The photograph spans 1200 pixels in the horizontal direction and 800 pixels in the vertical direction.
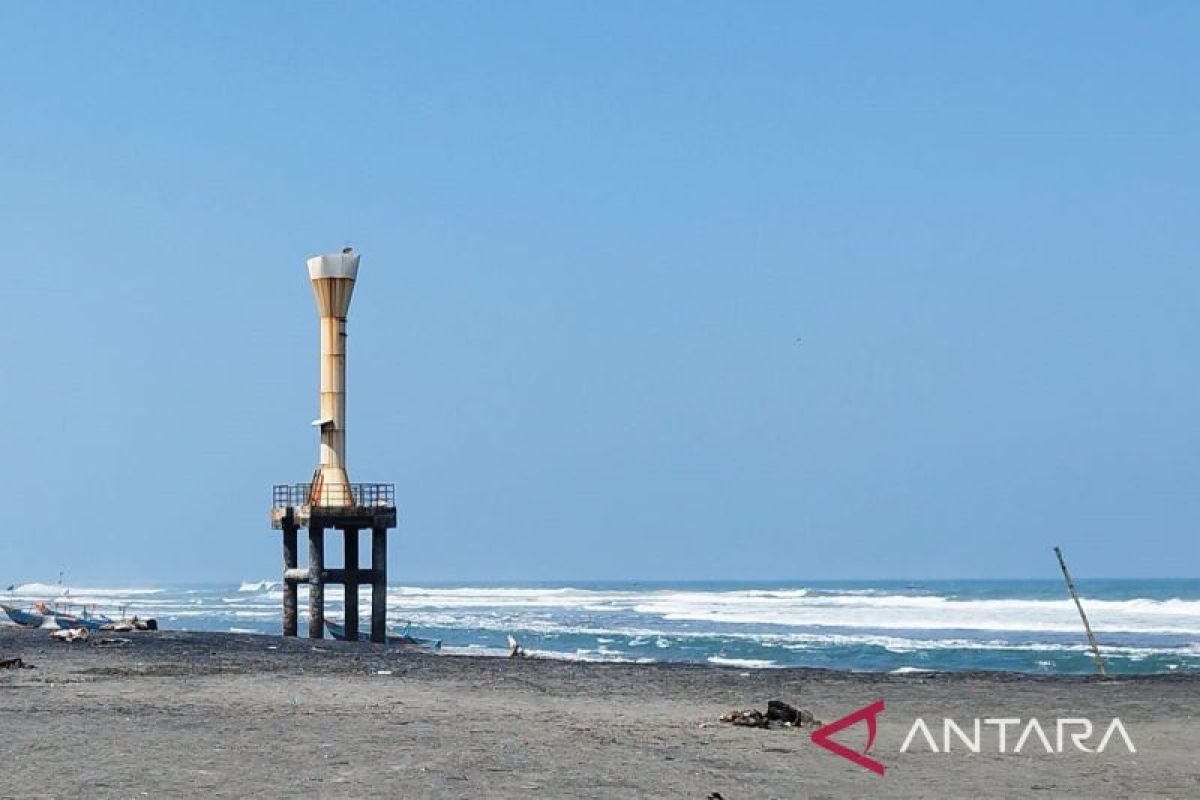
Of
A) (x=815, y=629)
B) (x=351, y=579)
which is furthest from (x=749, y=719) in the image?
(x=815, y=629)

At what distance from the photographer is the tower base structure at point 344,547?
34.0m

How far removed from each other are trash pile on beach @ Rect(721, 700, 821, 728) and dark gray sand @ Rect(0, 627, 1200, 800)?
247mm

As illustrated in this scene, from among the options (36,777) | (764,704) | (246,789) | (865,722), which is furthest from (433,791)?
(764,704)

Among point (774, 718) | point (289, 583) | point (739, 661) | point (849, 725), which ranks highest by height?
point (289, 583)

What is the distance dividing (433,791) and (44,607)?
121 feet

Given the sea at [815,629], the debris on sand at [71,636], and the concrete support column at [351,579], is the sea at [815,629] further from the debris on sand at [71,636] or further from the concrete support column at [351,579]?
the debris on sand at [71,636]

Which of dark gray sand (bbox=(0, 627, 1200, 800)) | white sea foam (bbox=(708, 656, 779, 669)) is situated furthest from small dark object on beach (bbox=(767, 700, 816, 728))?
white sea foam (bbox=(708, 656, 779, 669))

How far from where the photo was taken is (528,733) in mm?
15969

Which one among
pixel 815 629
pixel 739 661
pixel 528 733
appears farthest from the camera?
pixel 815 629

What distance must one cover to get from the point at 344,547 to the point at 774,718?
2008 cm

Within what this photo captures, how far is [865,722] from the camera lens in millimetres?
17578

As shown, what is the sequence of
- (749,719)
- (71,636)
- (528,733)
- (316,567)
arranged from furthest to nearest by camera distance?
(316,567) → (71,636) → (749,719) → (528,733)

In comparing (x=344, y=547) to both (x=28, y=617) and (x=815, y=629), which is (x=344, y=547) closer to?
(x=28, y=617)

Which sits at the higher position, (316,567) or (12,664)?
(316,567)
